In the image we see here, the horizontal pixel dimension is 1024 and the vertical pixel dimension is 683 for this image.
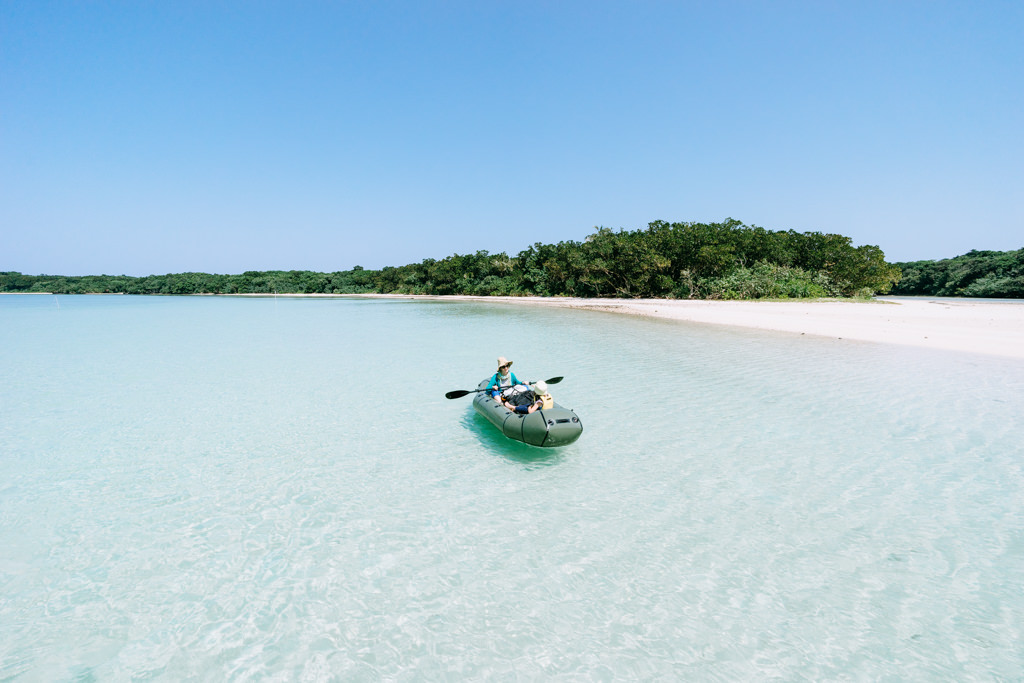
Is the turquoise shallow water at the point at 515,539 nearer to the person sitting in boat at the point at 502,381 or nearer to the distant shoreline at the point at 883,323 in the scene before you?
the person sitting in boat at the point at 502,381

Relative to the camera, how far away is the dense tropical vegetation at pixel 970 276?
5231cm

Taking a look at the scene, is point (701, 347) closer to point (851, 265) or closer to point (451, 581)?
point (451, 581)

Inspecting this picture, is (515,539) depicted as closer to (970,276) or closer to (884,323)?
(884,323)

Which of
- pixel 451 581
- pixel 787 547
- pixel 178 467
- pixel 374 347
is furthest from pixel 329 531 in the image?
pixel 374 347

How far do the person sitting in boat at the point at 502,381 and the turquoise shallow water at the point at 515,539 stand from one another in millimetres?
878

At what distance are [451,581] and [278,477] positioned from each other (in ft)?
13.3

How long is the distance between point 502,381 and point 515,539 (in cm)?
429

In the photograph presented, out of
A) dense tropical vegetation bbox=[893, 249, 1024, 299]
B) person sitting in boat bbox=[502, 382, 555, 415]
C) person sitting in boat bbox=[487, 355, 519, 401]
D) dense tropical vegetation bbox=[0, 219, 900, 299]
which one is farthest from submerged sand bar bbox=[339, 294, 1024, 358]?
dense tropical vegetation bbox=[893, 249, 1024, 299]

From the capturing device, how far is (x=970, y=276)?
59.8 m

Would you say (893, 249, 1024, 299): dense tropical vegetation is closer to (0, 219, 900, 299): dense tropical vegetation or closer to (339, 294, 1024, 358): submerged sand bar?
(0, 219, 900, 299): dense tropical vegetation

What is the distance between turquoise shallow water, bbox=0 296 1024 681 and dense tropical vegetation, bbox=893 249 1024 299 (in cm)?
5765

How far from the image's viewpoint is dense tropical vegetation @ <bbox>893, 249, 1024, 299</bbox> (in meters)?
52.3

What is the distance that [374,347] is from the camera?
23031mm

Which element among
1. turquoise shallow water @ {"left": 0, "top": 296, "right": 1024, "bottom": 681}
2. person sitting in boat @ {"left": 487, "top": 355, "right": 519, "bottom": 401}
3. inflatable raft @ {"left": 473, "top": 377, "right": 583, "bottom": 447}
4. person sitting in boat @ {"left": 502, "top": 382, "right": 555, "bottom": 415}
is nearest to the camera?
turquoise shallow water @ {"left": 0, "top": 296, "right": 1024, "bottom": 681}
